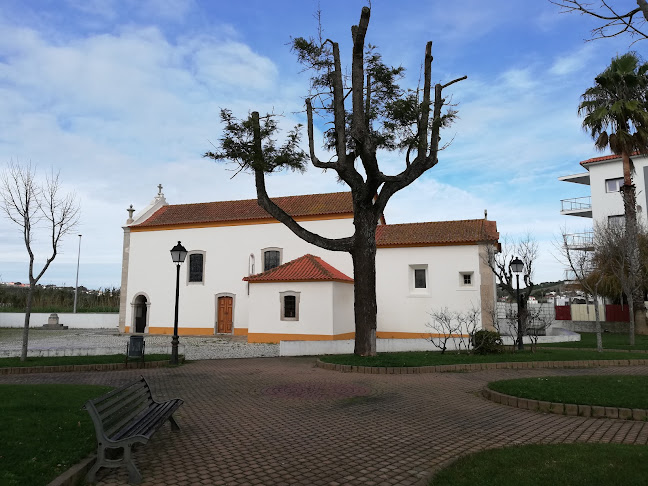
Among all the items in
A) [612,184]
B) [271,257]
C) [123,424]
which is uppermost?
[612,184]

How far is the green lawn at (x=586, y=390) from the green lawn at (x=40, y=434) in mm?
7086

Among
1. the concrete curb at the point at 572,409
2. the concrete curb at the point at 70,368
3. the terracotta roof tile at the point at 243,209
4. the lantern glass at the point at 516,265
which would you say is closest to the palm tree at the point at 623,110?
the lantern glass at the point at 516,265

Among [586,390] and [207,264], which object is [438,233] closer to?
[207,264]

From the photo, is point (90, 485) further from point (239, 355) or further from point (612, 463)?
point (239, 355)

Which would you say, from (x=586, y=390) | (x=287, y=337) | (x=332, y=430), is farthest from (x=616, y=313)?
(x=332, y=430)

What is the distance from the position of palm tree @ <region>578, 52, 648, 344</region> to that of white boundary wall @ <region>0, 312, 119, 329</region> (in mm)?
36042

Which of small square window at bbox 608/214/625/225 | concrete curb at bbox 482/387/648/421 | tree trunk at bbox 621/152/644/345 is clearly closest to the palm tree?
tree trunk at bbox 621/152/644/345

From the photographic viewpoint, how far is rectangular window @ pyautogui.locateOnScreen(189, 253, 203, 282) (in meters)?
29.4

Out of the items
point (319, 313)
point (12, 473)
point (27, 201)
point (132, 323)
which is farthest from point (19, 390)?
point (132, 323)

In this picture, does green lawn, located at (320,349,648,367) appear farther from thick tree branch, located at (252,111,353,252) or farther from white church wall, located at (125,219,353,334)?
white church wall, located at (125,219,353,334)

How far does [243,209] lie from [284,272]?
8.18 meters

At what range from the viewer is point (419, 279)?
2431 cm

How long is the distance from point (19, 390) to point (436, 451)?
7348 millimetres

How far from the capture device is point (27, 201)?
13.4 m
